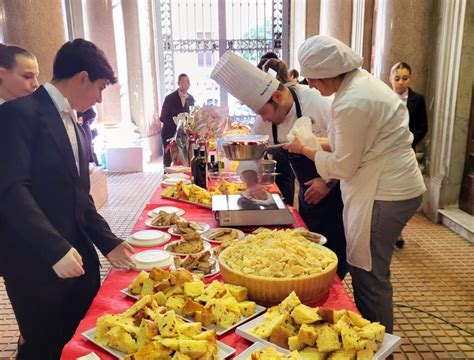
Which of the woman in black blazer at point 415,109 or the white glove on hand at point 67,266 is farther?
the woman in black blazer at point 415,109

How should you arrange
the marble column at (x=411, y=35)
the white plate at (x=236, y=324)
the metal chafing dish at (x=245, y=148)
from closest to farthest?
the white plate at (x=236, y=324)
the metal chafing dish at (x=245, y=148)
the marble column at (x=411, y=35)

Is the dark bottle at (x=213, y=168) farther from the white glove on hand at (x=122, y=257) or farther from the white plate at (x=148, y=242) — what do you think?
the white glove on hand at (x=122, y=257)

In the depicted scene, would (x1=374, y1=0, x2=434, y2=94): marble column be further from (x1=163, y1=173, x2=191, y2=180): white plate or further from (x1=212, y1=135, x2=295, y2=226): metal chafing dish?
(x1=212, y1=135, x2=295, y2=226): metal chafing dish

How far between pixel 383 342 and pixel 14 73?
7.35 ft

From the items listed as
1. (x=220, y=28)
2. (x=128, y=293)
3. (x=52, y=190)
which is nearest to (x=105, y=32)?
(x=220, y=28)

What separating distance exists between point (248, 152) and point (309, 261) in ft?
2.72

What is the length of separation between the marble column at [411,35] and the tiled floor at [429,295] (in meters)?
1.49

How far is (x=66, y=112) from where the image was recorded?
158 cm

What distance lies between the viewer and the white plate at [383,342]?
1.03m

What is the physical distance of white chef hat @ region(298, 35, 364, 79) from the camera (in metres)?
1.70

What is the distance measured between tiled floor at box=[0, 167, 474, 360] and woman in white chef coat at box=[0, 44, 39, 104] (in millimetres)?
1323

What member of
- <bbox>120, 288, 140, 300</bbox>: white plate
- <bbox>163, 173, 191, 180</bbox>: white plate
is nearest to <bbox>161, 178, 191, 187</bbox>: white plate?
<bbox>163, 173, 191, 180</bbox>: white plate

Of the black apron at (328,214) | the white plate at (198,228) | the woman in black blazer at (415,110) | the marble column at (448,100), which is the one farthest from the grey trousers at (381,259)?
the marble column at (448,100)

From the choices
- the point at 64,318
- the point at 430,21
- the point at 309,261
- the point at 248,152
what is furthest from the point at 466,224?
the point at 64,318
